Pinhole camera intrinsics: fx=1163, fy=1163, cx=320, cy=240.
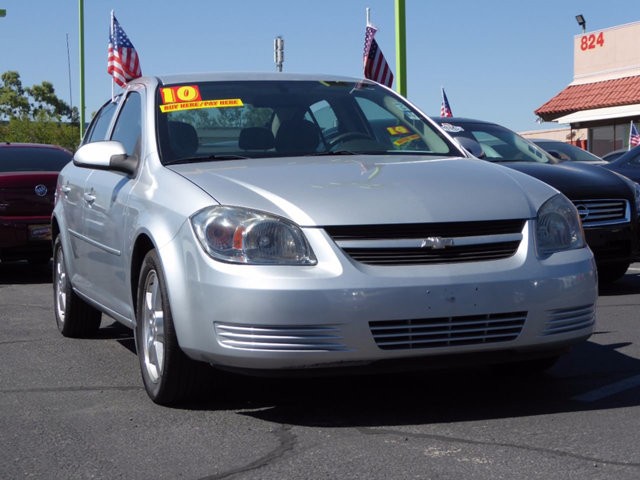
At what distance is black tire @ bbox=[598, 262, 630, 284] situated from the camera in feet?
33.8

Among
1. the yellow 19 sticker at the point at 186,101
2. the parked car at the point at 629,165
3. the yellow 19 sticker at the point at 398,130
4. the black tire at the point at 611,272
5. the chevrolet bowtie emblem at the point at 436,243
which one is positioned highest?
the yellow 19 sticker at the point at 186,101

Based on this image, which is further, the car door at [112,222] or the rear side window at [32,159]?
the rear side window at [32,159]

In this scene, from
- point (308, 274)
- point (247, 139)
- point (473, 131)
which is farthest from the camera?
point (473, 131)

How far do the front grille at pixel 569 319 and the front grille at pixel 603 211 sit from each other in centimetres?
463

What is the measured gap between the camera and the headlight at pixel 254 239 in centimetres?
481

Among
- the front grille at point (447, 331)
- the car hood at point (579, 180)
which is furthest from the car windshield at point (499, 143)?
the front grille at point (447, 331)

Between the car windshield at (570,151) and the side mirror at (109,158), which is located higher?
the side mirror at (109,158)

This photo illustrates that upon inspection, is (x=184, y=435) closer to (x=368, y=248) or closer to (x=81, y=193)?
(x=368, y=248)

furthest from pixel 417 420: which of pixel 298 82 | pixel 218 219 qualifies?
pixel 298 82

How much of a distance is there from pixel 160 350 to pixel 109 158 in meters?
1.22

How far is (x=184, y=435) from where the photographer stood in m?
4.83

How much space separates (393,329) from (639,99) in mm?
28753

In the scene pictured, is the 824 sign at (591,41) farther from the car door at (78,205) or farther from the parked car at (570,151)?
the car door at (78,205)

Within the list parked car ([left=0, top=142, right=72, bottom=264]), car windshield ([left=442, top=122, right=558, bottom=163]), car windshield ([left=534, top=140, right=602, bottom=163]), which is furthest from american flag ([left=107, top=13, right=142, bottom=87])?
car windshield ([left=442, top=122, right=558, bottom=163])
